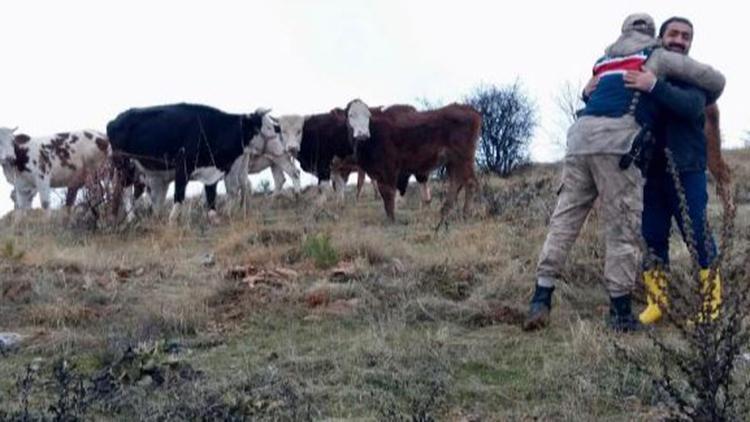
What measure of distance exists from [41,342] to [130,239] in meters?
5.71

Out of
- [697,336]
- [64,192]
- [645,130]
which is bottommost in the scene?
[64,192]

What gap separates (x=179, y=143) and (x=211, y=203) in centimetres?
102

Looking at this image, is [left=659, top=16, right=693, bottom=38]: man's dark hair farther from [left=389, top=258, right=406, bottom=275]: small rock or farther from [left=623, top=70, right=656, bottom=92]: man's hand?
[left=389, top=258, right=406, bottom=275]: small rock

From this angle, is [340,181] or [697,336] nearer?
[697,336]

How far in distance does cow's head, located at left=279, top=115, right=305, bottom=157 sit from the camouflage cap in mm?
11588

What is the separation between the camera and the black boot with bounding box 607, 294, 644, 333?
7.09 m

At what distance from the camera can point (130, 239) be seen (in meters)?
12.9

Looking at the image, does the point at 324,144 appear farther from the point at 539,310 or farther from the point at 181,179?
the point at 539,310

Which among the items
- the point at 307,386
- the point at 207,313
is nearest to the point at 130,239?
the point at 207,313

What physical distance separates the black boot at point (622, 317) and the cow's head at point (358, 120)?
8.31 meters

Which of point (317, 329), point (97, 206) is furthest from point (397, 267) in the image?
point (97, 206)

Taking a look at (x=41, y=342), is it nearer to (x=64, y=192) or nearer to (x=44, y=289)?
(x=44, y=289)

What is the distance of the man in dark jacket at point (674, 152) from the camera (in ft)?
23.2

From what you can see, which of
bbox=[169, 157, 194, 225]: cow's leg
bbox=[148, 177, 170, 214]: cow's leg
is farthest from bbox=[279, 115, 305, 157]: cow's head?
bbox=[169, 157, 194, 225]: cow's leg
